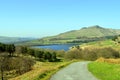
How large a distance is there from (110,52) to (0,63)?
9323 cm

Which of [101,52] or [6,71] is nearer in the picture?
[6,71]

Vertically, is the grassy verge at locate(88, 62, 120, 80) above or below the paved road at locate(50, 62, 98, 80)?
above

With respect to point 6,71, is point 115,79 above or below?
above

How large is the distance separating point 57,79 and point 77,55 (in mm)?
167994

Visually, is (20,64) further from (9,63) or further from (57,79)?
(57,79)

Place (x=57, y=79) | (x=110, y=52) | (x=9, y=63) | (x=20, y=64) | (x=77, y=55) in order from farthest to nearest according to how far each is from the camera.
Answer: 1. (x=77, y=55)
2. (x=110, y=52)
3. (x=9, y=63)
4. (x=20, y=64)
5. (x=57, y=79)

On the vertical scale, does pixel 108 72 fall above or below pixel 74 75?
above

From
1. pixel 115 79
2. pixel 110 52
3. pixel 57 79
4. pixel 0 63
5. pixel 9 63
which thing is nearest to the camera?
pixel 115 79

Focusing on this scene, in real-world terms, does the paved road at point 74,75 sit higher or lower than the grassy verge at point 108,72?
lower

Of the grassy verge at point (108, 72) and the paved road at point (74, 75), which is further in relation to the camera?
the paved road at point (74, 75)

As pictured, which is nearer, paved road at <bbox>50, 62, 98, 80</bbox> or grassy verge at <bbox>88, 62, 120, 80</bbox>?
grassy verge at <bbox>88, 62, 120, 80</bbox>

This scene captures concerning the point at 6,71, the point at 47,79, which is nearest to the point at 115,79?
the point at 47,79

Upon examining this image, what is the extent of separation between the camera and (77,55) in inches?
7815

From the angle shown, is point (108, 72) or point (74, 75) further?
point (108, 72)
